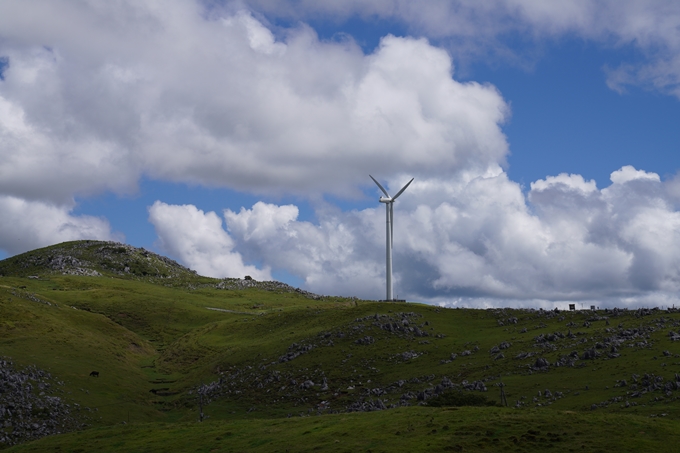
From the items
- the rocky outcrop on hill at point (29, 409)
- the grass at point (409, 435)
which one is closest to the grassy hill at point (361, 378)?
the grass at point (409, 435)

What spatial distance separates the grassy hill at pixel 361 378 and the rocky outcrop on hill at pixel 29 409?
0.69 metres

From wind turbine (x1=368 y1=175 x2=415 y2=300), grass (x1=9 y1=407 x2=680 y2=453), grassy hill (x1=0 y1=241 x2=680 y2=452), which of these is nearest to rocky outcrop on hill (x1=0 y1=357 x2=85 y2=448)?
grassy hill (x1=0 y1=241 x2=680 y2=452)

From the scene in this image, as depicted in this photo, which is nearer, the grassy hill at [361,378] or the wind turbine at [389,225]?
the grassy hill at [361,378]

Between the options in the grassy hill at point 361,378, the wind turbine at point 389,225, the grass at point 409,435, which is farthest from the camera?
the wind turbine at point 389,225

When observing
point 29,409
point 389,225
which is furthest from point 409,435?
point 389,225

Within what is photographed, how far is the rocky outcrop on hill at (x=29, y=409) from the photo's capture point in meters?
75.6

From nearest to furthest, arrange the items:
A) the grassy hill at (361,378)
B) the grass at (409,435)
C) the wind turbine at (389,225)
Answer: the grass at (409,435)
the grassy hill at (361,378)
the wind turbine at (389,225)

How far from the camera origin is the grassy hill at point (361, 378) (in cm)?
5519

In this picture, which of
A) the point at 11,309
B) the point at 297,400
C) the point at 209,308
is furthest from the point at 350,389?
the point at 209,308

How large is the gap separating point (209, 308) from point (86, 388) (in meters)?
99.9

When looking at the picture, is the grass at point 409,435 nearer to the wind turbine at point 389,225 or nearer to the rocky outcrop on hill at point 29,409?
the rocky outcrop on hill at point 29,409

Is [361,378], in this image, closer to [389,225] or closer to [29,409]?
[29,409]

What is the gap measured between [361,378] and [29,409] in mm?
47180

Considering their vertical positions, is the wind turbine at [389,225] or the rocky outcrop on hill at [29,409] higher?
the wind turbine at [389,225]
